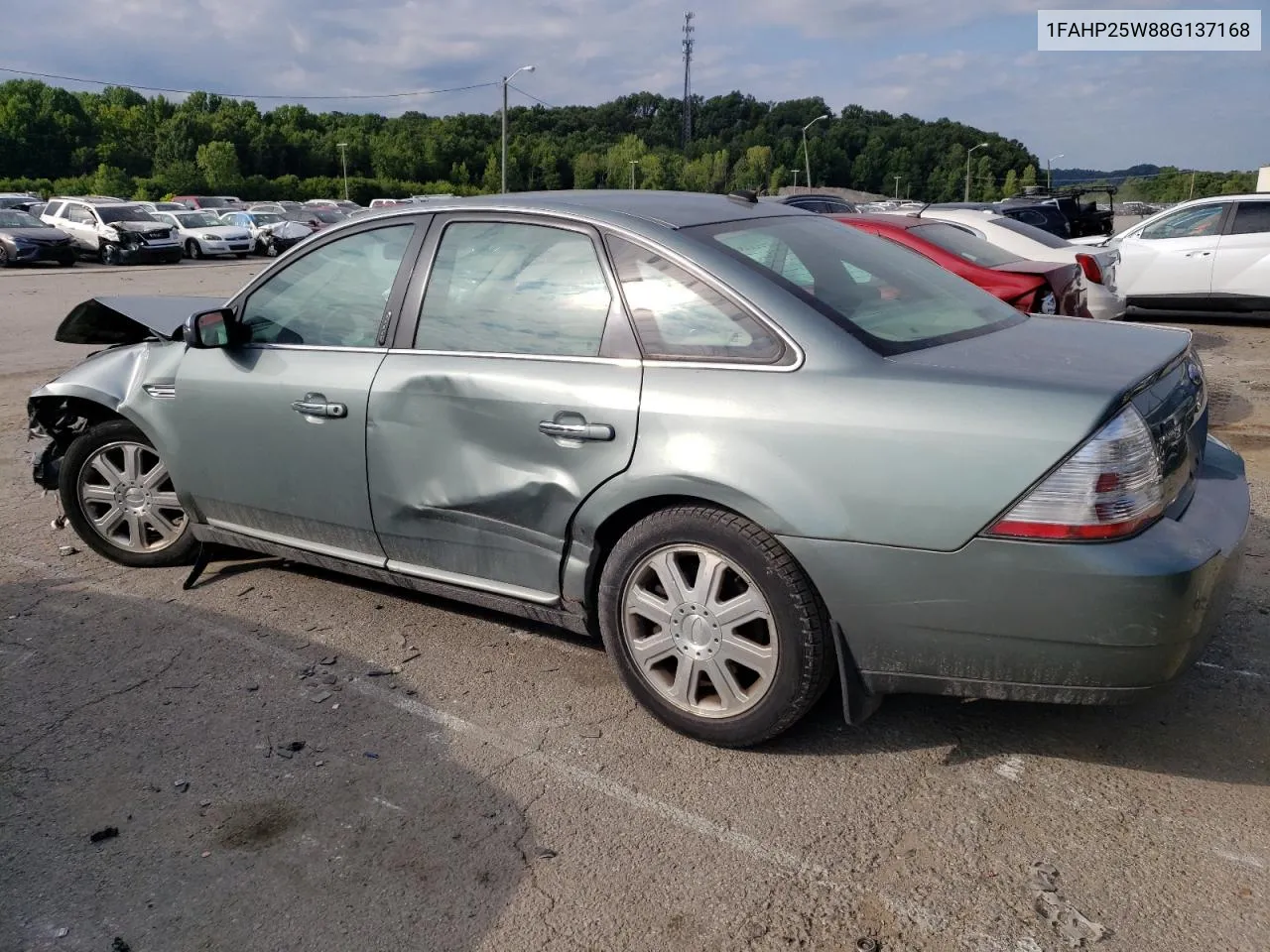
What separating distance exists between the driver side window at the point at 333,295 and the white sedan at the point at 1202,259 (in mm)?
10722

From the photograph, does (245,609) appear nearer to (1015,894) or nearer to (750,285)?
(750,285)

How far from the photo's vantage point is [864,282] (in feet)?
11.8

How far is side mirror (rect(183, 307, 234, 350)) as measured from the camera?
4.18 metres

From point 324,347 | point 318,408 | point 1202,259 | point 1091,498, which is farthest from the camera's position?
point 1202,259

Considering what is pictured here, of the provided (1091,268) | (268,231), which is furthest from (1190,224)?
(268,231)

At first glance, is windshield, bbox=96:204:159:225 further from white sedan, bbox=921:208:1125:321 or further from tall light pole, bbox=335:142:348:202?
tall light pole, bbox=335:142:348:202

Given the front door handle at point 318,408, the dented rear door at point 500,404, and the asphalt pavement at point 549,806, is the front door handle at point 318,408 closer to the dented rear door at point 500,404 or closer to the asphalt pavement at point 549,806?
the dented rear door at point 500,404

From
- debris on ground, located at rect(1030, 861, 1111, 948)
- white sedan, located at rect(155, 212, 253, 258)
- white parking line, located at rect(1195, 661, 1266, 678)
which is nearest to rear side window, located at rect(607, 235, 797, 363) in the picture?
debris on ground, located at rect(1030, 861, 1111, 948)

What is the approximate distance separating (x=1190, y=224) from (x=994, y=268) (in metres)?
6.81

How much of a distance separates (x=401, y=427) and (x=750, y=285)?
1.34 m

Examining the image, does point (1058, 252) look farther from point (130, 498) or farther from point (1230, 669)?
point (130, 498)

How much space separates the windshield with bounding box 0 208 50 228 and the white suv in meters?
0.87

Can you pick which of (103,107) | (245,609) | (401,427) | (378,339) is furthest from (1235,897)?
(103,107)

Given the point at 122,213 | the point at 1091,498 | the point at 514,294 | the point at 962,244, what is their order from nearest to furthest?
1. the point at 1091,498
2. the point at 514,294
3. the point at 962,244
4. the point at 122,213
